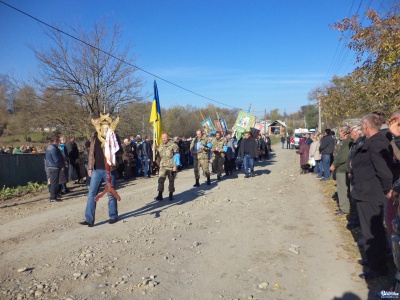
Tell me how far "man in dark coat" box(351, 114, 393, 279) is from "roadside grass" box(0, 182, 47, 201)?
10.2m

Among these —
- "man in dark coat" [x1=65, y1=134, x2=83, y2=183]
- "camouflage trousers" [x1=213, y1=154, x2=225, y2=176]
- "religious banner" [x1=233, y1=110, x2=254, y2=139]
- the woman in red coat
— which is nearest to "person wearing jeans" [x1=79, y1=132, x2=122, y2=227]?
"man in dark coat" [x1=65, y1=134, x2=83, y2=183]

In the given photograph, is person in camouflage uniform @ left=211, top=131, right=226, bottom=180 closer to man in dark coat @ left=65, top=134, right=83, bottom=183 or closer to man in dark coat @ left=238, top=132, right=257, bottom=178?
man in dark coat @ left=238, top=132, right=257, bottom=178

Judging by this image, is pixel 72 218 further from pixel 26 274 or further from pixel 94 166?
pixel 26 274

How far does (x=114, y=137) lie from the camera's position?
22.7 ft

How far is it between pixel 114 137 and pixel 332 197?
240 inches

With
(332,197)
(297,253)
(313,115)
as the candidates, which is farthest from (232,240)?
(313,115)

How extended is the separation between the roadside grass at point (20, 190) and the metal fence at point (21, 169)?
0.28m

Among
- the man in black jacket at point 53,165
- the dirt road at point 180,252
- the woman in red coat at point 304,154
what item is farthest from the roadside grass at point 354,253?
the man in black jacket at point 53,165

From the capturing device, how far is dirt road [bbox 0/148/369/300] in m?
4.03

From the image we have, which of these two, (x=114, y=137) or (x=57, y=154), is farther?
(x=57, y=154)

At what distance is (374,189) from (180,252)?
112 inches

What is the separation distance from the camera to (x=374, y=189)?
4.28 metres

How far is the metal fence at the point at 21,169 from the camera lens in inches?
470

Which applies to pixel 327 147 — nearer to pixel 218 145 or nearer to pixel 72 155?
pixel 218 145
